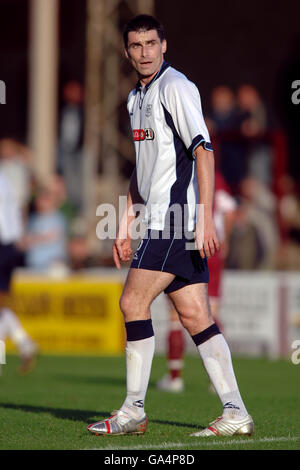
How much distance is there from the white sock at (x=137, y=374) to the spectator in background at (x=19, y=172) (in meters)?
12.4

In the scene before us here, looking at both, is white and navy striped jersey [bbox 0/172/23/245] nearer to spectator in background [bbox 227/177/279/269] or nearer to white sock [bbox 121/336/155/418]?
spectator in background [bbox 227/177/279/269]

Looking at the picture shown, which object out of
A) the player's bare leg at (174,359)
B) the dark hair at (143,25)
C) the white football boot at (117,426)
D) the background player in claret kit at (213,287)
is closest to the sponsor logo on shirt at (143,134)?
the dark hair at (143,25)

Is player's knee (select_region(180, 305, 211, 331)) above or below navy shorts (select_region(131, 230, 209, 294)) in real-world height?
below

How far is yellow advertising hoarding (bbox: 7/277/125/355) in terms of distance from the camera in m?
16.6

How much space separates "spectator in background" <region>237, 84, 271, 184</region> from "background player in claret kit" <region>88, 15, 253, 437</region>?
1058cm

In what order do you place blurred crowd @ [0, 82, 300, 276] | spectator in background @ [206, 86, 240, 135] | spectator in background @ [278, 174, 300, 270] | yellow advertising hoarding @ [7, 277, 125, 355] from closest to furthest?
yellow advertising hoarding @ [7, 277, 125, 355]
blurred crowd @ [0, 82, 300, 276]
spectator in background @ [206, 86, 240, 135]
spectator in background @ [278, 174, 300, 270]

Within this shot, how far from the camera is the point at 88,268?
18.2 metres

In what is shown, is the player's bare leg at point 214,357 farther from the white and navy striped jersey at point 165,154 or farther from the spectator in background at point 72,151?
the spectator in background at point 72,151

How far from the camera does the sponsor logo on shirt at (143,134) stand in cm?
683

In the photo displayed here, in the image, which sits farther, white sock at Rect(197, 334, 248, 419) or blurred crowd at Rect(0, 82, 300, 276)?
blurred crowd at Rect(0, 82, 300, 276)

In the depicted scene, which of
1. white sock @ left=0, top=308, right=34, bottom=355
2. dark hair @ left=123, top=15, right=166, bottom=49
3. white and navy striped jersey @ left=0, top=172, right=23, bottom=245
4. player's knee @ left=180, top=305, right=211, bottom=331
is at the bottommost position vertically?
white sock @ left=0, top=308, right=34, bottom=355

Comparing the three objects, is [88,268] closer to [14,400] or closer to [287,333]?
[287,333]

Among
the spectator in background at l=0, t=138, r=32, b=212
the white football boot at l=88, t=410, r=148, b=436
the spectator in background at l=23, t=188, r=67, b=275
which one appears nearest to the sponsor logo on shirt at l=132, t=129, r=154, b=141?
the white football boot at l=88, t=410, r=148, b=436

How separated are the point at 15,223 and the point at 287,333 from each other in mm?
4447
